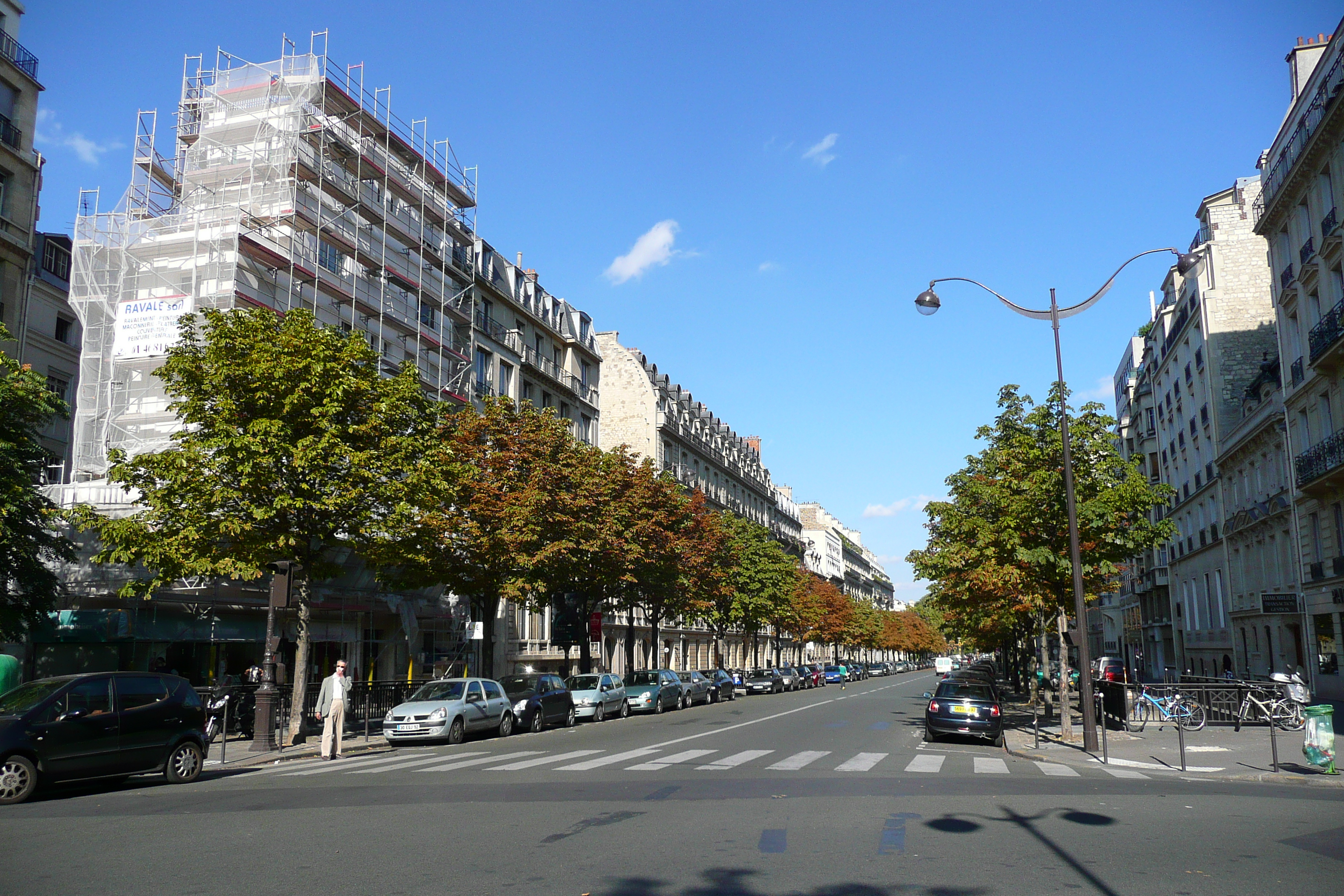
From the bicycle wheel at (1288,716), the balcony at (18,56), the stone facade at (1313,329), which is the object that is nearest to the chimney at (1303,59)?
the stone facade at (1313,329)

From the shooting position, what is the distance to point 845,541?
153m

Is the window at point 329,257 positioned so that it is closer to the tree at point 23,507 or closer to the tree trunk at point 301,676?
the tree at point 23,507

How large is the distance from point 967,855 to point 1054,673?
124 feet

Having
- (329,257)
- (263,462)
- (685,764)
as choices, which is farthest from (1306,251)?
(329,257)

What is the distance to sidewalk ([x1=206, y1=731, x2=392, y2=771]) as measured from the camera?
17609 millimetres

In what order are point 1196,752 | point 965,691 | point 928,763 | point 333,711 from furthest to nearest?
1. point 965,691
2. point 1196,752
3. point 333,711
4. point 928,763

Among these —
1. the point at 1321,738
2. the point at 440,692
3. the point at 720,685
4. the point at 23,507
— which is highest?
the point at 23,507

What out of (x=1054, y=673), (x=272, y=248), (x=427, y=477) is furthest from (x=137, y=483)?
(x=1054, y=673)

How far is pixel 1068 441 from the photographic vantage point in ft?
65.2

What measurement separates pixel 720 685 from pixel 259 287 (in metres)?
26.1

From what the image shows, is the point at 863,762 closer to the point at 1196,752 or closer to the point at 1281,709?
the point at 1196,752

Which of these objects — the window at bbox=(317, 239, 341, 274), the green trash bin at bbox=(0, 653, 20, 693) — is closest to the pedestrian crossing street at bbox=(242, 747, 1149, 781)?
the green trash bin at bbox=(0, 653, 20, 693)

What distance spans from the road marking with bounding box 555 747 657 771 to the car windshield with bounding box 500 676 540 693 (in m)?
7.21

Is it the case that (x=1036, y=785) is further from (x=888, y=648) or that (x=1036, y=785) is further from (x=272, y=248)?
(x=888, y=648)
